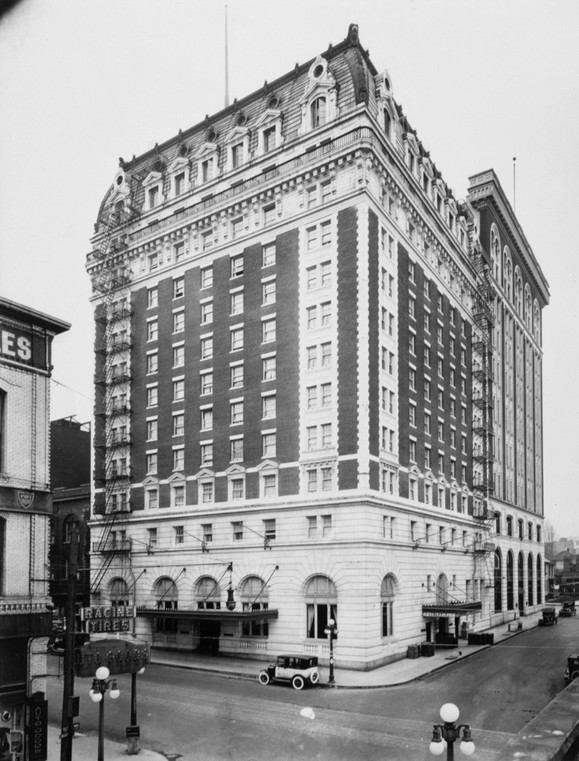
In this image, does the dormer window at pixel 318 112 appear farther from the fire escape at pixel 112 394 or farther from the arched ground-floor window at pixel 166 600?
the arched ground-floor window at pixel 166 600

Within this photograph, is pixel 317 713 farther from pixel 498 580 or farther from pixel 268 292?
pixel 498 580

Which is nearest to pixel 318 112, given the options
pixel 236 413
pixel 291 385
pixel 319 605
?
pixel 291 385

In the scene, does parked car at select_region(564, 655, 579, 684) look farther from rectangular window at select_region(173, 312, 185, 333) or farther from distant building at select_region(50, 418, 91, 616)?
rectangular window at select_region(173, 312, 185, 333)

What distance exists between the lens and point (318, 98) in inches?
2009

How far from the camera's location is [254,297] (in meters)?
52.3

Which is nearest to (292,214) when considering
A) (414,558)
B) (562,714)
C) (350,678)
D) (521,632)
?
(414,558)

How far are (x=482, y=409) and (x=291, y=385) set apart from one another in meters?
26.1

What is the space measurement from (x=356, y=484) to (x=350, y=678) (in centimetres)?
1103

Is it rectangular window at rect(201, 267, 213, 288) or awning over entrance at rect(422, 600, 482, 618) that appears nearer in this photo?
awning over entrance at rect(422, 600, 482, 618)

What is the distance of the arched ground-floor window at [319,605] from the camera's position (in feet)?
148

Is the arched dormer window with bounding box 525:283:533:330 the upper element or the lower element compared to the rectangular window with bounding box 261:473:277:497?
upper

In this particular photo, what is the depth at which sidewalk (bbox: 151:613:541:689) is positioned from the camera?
3909 cm

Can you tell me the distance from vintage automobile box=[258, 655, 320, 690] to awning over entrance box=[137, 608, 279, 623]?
23.0 ft

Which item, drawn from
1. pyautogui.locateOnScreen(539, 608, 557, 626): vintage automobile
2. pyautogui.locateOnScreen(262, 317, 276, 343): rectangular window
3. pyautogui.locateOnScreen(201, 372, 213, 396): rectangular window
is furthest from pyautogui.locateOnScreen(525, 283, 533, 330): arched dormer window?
pyautogui.locateOnScreen(201, 372, 213, 396): rectangular window
